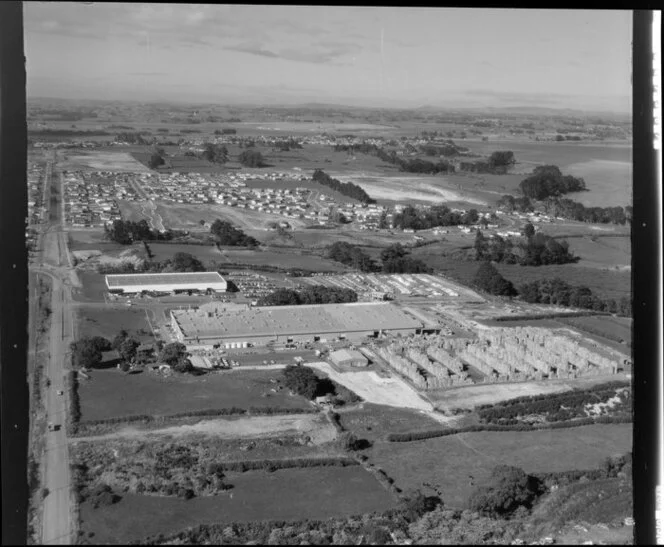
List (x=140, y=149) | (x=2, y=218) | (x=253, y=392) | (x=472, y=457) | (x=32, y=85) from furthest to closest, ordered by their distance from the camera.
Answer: (x=140, y=149) → (x=253, y=392) → (x=472, y=457) → (x=32, y=85) → (x=2, y=218)

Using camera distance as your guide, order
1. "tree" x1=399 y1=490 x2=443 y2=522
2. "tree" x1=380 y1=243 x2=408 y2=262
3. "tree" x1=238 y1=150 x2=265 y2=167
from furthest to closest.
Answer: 1. "tree" x1=380 y1=243 x2=408 y2=262
2. "tree" x1=238 y1=150 x2=265 y2=167
3. "tree" x1=399 y1=490 x2=443 y2=522

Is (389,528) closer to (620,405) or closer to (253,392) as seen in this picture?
(253,392)

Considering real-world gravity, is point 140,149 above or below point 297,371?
above

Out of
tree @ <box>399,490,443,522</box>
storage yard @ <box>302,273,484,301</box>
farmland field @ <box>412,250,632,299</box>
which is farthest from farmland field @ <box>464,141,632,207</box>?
tree @ <box>399,490,443,522</box>

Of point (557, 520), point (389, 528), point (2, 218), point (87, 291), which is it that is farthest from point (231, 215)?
point (557, 520)

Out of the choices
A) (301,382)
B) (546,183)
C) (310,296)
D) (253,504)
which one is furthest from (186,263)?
(546,183)

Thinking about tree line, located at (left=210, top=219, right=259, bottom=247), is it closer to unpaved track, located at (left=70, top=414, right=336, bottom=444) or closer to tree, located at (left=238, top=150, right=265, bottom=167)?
tree, located at (left=238, top=150, right=265, bottom=167)
